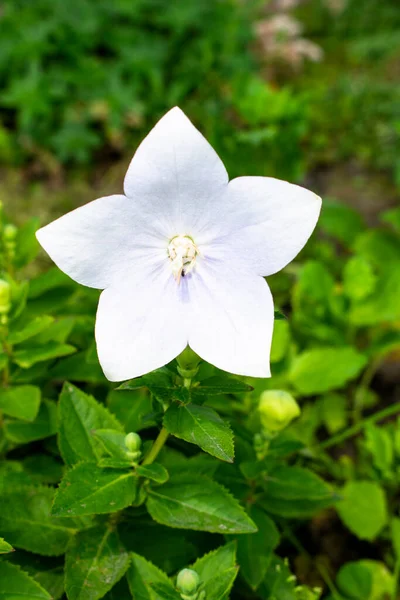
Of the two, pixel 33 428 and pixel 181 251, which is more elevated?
pixel 181 251

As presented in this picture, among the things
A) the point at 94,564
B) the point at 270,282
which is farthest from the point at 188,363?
the point at 270,282

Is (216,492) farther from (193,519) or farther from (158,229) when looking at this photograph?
(158,229)

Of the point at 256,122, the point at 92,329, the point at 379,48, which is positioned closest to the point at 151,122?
the point at 256,122

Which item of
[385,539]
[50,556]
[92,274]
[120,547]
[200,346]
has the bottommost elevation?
[385,539]

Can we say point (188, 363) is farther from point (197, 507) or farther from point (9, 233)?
point (9, 233)

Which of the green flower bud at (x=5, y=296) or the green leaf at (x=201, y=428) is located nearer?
the green leaf at (x=201, y=428)

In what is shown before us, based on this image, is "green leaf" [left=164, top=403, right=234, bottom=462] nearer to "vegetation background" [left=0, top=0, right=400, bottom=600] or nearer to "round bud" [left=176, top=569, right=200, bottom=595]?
"vegetation background" [left=0, top=0, right=400, bottom=600]

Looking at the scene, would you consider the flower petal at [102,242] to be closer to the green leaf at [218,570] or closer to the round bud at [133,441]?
the round bud at [133,441]

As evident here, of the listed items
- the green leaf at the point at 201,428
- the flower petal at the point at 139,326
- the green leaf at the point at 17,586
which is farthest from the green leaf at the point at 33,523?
the flower petal at the point at 139,326
